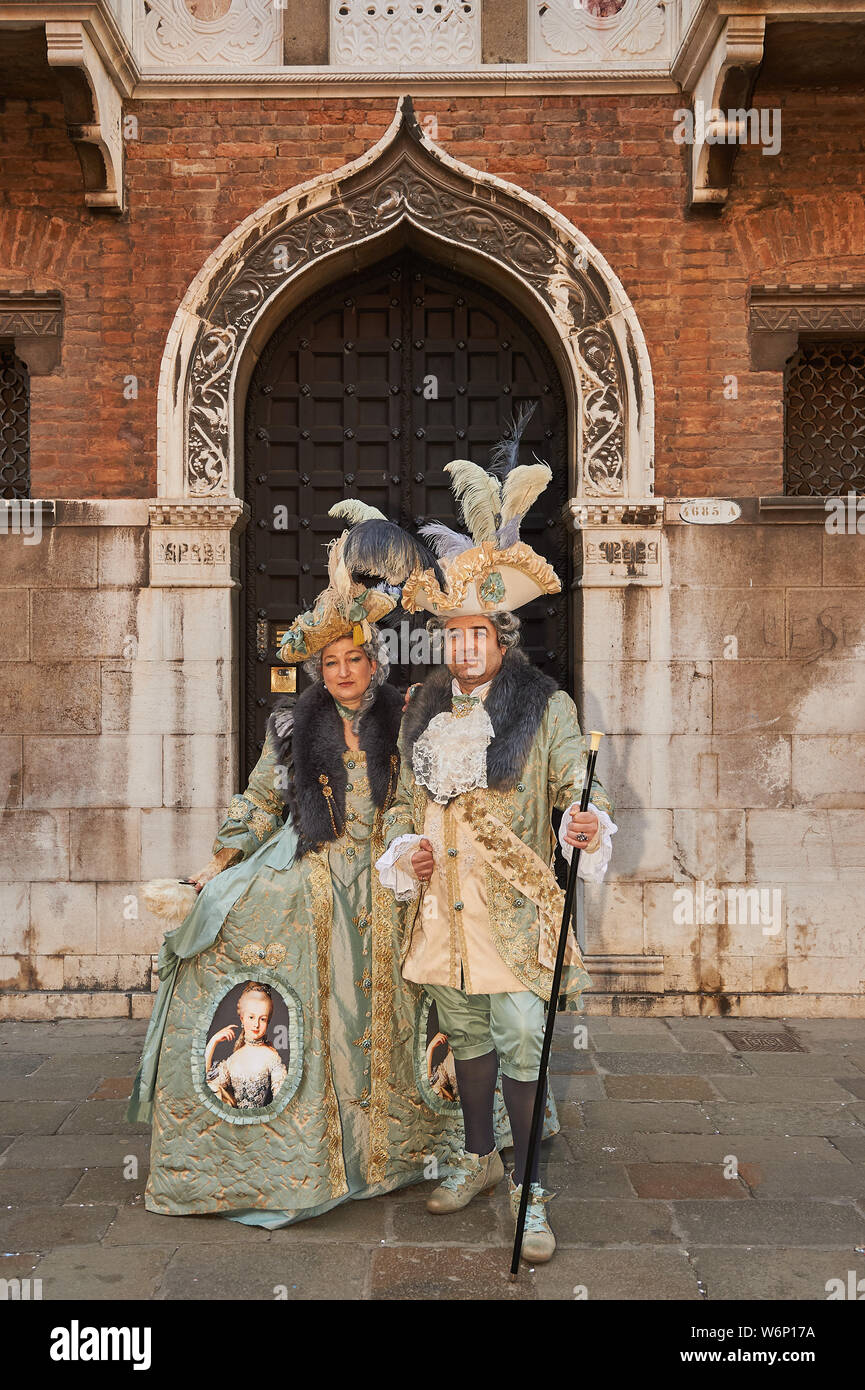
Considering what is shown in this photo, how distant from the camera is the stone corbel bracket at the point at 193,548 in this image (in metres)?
6.43

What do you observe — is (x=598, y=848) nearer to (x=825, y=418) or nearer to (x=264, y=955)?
(x=264, y=955)

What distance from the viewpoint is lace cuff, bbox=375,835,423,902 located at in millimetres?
3832

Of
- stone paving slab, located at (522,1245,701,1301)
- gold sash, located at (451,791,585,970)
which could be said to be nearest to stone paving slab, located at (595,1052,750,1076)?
stone paving slab, located at (522,1245,701,1301)

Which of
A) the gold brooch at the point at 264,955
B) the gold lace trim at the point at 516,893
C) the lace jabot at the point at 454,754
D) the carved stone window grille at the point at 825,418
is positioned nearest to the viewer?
the gold lace trim at the point at 516,893

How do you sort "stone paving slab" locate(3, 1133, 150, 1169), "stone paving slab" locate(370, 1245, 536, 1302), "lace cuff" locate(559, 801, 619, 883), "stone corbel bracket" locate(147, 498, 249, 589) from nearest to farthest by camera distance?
"stone paving slab" locate(370, 1245, 536, 1302), "lace cuff" locate(559, 801, 619, 883), "stone paving slab" locate(3, 1133, 150, 1169), "stone corbel bracket" locate(147, 498, 249, 589)

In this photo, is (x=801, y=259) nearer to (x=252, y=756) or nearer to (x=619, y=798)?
(x=619, y=798)

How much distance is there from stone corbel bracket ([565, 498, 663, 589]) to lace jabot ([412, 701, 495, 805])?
2696 millimetres

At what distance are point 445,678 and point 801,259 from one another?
4.04 m

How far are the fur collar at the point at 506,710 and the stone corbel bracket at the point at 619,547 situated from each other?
2485mm

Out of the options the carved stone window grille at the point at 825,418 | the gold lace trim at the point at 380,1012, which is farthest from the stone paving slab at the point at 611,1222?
the carved stone window grille at the point at 825,418

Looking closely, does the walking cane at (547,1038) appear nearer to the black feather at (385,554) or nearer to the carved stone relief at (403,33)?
the black feather at (385,554)

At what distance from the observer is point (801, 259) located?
655 centimetres

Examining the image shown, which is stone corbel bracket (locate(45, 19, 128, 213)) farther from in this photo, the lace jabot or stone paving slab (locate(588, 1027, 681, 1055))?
stone paving slab (locate(588, 1027, 681, 1055))

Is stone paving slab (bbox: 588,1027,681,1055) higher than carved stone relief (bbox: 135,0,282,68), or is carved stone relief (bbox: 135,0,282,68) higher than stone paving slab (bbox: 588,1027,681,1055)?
carved stone relief (bbox: 135,0,282,68)
